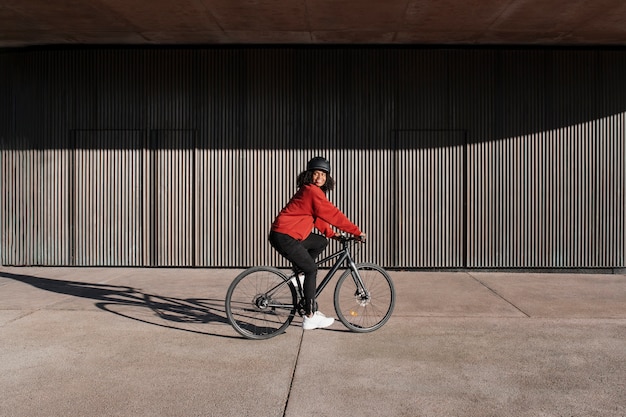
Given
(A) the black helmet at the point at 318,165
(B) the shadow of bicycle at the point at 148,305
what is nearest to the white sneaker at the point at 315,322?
(B) the shadow of bicycle at the point at 148,305

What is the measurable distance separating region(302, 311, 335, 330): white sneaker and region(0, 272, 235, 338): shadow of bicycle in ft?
2.51

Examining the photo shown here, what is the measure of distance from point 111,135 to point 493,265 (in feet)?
23.3

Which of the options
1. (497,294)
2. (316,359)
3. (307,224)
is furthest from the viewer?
(497,294)

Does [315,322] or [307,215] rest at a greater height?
[307,215]

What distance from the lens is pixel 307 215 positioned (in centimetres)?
550

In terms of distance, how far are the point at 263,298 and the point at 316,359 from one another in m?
0.88

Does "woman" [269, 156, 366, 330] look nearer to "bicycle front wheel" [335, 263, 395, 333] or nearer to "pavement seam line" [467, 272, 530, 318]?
→ "bicycle front wheel" [335, 263, 395, 333]

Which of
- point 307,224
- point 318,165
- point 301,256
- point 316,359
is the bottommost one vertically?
point 316,359

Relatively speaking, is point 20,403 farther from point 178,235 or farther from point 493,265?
point 493,265

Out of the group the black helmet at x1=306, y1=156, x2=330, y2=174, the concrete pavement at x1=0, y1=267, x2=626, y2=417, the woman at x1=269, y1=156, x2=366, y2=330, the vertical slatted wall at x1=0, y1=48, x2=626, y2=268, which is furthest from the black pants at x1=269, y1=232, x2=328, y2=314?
the vertical slatted wall at x1=0, y1=48, x2=626, y2=268

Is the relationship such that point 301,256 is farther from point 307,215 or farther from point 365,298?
point 365,298

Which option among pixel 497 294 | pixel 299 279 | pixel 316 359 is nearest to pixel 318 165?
pixel 299 279

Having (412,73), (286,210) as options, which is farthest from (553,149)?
(286,210)

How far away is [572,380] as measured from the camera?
4336 mm
